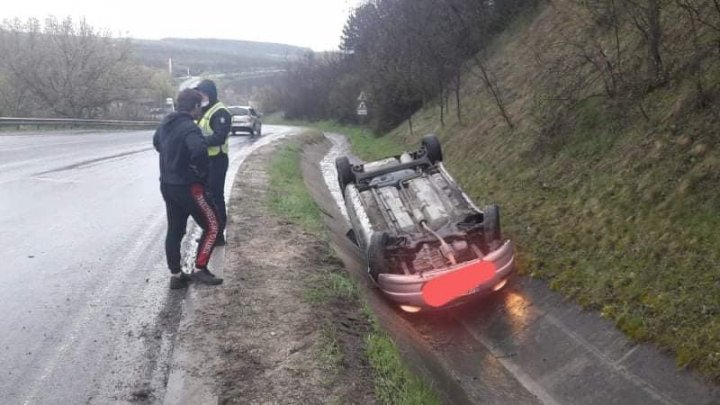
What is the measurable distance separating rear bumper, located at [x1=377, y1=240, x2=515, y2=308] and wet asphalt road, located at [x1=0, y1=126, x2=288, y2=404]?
2.28 metres

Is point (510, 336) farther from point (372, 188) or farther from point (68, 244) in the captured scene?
point (68, 244)

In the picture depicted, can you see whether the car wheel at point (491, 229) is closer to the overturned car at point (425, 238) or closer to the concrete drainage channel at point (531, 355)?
the overturned car at point (425, 238)

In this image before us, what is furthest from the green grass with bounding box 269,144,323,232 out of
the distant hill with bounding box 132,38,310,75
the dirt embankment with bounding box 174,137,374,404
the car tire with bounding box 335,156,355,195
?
the distant hill with bounding box 132,38,310,75

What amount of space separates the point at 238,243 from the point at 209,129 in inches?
56.5

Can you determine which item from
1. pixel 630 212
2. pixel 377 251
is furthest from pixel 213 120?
pixel 630 212

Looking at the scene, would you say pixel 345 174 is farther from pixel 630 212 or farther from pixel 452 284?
pixel 630 212

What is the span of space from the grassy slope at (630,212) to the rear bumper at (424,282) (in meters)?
0.77

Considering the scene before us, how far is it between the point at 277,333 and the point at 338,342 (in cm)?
49

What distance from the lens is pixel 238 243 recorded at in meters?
8.05

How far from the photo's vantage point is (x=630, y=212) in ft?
25.6

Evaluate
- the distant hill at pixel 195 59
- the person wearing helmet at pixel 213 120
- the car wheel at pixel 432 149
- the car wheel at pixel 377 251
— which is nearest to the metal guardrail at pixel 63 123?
the car wheel at pixel 432 149

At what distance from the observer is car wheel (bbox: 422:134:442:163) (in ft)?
33.2

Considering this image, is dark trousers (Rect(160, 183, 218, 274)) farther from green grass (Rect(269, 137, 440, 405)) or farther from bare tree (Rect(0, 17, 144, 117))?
bare tree (Rect(0, 17, 144, 117))

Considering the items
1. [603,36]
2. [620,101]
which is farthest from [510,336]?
[603,36]
